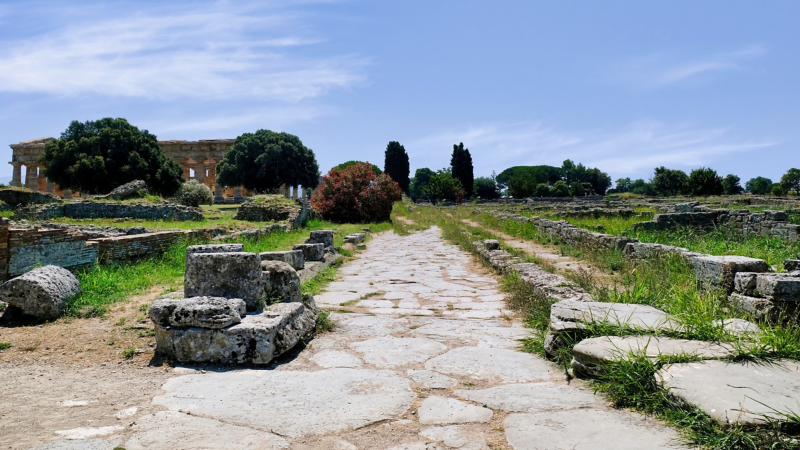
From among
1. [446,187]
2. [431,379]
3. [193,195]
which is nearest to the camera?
[431,379]

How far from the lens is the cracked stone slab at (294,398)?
2.58 m

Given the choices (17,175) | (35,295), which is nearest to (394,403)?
(35,295)

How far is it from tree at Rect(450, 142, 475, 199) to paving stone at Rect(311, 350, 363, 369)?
62074 mm

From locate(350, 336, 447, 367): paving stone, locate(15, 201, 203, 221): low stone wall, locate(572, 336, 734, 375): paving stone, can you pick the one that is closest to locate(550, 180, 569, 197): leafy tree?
locate(15, 201, 203, 221): low stone wall

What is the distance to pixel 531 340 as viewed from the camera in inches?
162

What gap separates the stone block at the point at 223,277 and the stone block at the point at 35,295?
1469 millimetres

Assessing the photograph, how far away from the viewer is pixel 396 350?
156 inches

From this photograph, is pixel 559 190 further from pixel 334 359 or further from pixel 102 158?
pixel 334 359

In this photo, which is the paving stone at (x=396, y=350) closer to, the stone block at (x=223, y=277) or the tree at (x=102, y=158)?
the stone block at (x=223, y=277)

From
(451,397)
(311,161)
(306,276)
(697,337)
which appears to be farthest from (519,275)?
(311,161)

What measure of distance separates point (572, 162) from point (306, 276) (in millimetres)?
98794

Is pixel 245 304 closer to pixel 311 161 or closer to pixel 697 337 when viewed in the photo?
pixel 697 337

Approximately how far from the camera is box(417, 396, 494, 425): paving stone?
8.58ft

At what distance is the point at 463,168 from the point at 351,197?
146 feet
